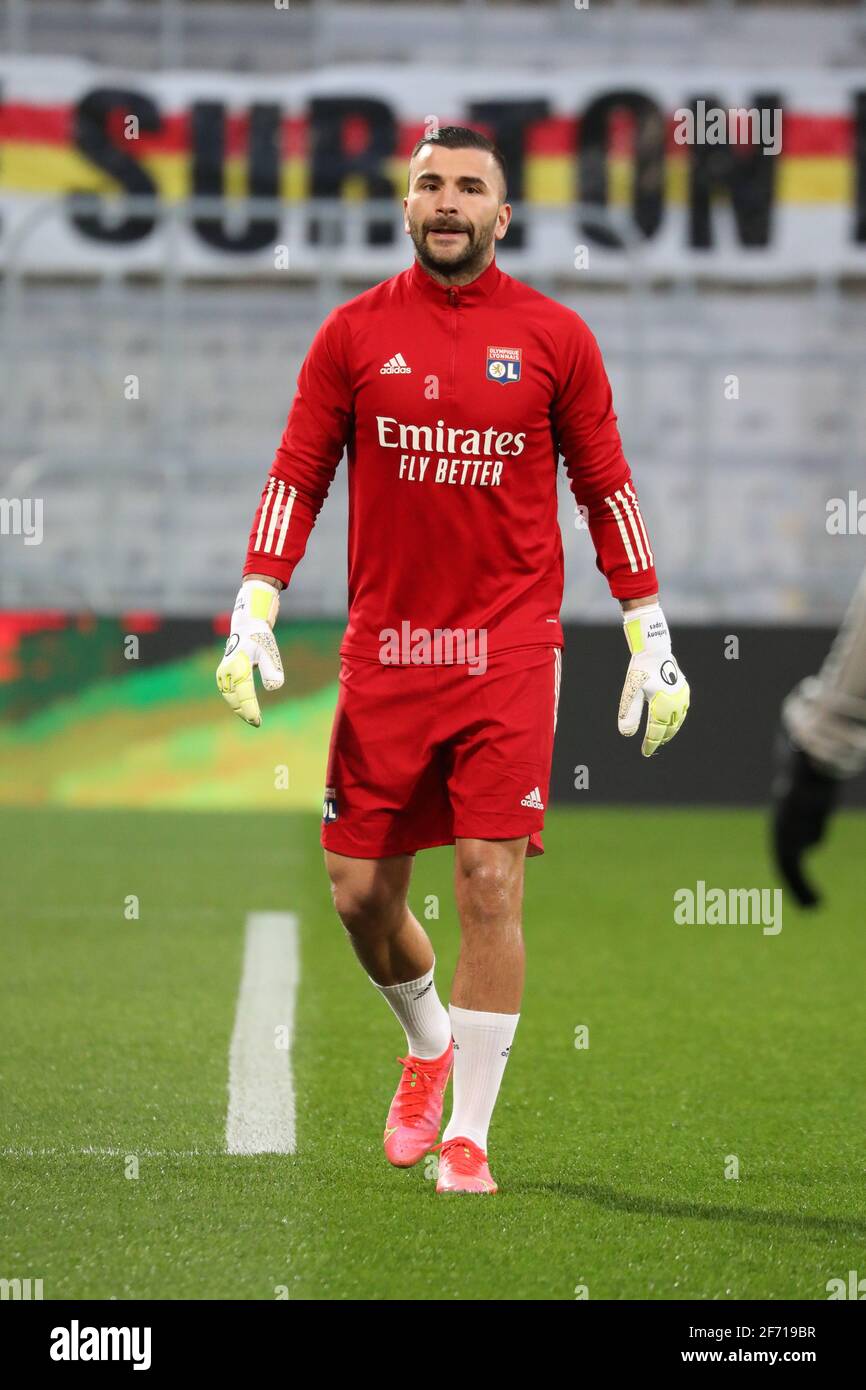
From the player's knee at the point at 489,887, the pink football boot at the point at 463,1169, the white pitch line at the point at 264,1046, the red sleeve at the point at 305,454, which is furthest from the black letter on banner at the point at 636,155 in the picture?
the pink football boot at the point at 463,1169

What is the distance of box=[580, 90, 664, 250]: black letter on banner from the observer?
14922mm

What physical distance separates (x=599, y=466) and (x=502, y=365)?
0.33m

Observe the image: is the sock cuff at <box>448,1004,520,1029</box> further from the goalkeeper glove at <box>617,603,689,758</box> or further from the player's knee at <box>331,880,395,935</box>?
the goalkeeper glove at <box>617,603,689,758</box>

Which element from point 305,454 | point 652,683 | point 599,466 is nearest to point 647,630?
point 652,683

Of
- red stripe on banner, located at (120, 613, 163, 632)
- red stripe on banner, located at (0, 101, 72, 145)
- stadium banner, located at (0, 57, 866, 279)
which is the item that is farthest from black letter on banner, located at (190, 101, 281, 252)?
red stripe on banner, located at (120, 613, 163, 632)

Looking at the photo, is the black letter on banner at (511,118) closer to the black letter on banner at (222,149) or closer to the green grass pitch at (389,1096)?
the black letter on banner at (222,149)

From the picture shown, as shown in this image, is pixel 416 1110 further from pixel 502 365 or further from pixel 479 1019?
pixel 502 365

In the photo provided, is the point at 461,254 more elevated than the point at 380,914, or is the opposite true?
the point at 461,254

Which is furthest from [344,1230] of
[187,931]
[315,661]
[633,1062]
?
[315,661]

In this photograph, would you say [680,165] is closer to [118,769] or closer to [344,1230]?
[118,769]

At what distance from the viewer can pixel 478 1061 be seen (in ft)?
14.0

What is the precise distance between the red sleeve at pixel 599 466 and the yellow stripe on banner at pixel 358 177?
35.4 ft

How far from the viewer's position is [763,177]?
49.6ft

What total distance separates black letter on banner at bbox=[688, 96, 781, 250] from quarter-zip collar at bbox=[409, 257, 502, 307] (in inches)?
438
